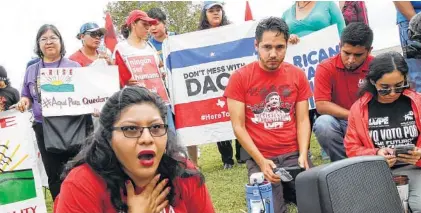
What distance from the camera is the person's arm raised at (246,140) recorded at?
3420 mm

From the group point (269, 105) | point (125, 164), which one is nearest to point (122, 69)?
point (269, 105)

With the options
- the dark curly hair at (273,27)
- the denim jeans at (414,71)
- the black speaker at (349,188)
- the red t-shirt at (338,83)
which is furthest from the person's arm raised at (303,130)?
the black speaker at (349,188)

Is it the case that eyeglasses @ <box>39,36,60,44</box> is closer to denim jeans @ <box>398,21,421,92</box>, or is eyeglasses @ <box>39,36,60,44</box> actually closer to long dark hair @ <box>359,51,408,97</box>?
long dark hair @ <box>359,51,408,97</box>

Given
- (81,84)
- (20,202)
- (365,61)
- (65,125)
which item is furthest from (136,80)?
(365,61)

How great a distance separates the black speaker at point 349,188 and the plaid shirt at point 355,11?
3733 mm

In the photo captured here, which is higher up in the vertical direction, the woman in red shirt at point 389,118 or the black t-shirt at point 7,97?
the black t-shirt at point 7,97

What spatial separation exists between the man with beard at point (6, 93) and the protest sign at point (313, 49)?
2774 mm

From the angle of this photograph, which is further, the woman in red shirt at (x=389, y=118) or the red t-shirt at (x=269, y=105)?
the red t-shirt at (x=269, y=105)

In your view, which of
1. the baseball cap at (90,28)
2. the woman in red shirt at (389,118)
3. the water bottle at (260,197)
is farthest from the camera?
the baseball cap at (90,28)

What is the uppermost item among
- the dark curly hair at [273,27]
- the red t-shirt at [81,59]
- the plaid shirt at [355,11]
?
the plaid shirt at [355,11]

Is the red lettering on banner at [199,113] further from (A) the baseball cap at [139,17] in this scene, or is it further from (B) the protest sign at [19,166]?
(B) the protest sign at [19,166]

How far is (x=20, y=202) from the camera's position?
4.29 metres

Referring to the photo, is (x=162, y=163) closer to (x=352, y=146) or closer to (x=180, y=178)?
(x=180, y=178)

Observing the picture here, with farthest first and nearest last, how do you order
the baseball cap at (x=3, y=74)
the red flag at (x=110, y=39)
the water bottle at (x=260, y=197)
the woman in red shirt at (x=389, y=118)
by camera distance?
the red flag at (x=110, y=39), the baseball cap at (x=3, y=74), the woman in red shirt at (x=389, y=118), the water bottle at (x=260, y=197)
